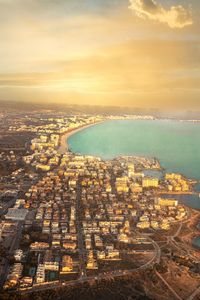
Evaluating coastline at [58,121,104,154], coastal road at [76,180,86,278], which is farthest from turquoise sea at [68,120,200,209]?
coastal road at [76,180,86,278]

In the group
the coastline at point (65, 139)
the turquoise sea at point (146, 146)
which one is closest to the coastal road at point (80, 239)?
the turquoise sea at point (146, 146)

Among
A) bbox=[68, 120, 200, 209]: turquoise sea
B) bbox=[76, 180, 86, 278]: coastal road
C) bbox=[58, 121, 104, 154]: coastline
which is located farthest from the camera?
bbox=[58, 121, 104, 154]: coastline

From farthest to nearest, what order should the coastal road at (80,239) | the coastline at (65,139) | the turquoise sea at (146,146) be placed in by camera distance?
the coastline at (65,139)
the turquoise sea at (146,146)
the coastal road at (80,239)

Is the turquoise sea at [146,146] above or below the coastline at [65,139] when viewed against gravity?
above

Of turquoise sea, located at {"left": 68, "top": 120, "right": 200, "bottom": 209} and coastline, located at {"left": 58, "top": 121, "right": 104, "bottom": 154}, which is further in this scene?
coastline, located at {"left": 58, "top": 121, "right": 104, "bottom": 154}

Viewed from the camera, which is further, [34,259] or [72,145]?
[72,145]

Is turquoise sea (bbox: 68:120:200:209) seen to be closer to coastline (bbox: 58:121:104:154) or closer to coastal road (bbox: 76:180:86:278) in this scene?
coastline (bbox: 58:121:104:154)

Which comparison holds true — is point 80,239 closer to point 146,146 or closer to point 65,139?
point 146,146

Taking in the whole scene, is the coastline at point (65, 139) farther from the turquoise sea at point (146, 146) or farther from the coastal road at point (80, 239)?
the coastal road at point (80, 239)

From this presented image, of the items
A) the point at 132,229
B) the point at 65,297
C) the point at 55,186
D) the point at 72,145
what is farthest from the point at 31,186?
the point at 72,145

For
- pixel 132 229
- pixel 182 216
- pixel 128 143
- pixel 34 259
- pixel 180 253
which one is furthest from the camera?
pixel 128 143

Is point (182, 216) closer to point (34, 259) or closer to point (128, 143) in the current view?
point (34, 259)
